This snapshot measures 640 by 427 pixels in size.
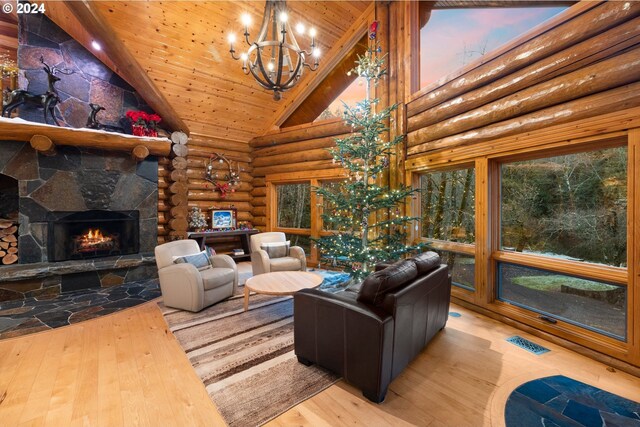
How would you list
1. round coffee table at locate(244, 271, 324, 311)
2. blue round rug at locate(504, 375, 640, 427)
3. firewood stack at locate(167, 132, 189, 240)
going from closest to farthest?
blue round rug at locate(504, 375, 640, 427) < round coffee table at locate(244, 271, 324, 311) < firewood stack at locate(167, 132, 189, 240)

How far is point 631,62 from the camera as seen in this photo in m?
2.37

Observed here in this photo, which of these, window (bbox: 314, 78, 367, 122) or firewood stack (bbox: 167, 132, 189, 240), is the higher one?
window (bbox: 314, 78, 367, 122)

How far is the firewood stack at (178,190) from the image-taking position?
5887 mm

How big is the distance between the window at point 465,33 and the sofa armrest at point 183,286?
4.70 m

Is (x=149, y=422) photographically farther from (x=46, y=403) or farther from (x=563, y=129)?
(x=563, y=129)

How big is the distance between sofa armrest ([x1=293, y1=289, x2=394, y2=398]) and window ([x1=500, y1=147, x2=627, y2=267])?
2.46 m

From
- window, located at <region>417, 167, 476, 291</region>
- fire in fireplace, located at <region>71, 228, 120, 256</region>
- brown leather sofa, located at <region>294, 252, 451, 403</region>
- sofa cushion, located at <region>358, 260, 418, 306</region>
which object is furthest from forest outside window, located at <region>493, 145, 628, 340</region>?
fire in fireplace, located at <region>71, 228, 120, 256</region>

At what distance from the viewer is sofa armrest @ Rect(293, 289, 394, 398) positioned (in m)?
2.01

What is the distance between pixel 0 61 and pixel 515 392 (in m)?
8.50

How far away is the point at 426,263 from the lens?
8.94 feet

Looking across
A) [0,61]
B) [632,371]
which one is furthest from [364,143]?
[0,61]

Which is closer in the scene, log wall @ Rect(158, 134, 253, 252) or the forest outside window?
the forest outside window

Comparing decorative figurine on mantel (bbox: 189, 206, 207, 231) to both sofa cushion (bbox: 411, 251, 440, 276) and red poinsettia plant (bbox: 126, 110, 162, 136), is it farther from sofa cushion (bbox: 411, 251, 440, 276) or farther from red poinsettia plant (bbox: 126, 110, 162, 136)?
sofa cushion (bbox: 411, 251, 440, 276)

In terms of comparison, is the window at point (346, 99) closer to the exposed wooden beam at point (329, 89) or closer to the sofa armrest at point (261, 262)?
the exposed wooden beam at point (329, 89)
